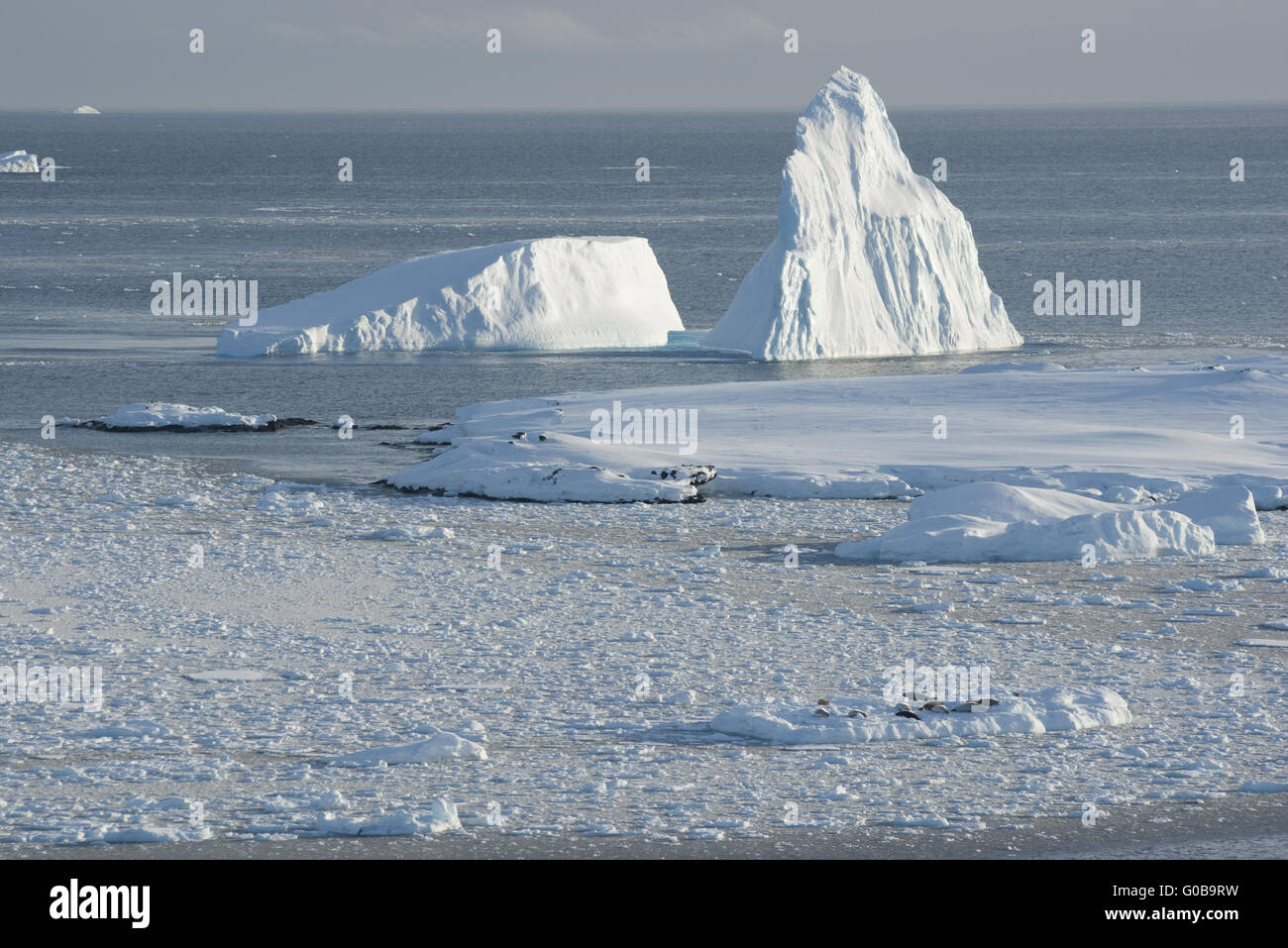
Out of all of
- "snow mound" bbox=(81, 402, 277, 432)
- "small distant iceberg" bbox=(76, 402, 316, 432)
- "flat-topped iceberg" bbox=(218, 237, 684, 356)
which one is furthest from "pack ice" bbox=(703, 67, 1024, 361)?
"snow mound" bbox=(81, 402, 277, 432)

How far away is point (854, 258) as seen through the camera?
35250mm

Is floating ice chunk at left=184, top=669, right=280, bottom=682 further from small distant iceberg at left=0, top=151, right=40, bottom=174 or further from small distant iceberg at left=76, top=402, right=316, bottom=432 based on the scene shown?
small distant iceberg at left=0, top=151, right=40, bottom=174

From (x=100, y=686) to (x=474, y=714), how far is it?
296cm

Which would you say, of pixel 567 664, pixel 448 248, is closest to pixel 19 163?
pixel 448 248

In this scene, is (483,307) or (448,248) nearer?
(483,307)

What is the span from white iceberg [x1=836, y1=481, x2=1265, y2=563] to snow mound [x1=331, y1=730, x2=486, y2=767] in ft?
25.0

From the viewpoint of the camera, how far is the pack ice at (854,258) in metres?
34.9

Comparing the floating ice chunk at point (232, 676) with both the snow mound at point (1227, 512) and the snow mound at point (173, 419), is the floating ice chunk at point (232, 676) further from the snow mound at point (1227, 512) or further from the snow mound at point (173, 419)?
the snow mound at point (173, 419)

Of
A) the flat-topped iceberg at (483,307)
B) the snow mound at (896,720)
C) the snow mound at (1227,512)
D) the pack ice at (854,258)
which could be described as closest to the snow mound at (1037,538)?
the snow mound at (1227,512)

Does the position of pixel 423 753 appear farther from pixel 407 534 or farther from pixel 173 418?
pixel 173 418

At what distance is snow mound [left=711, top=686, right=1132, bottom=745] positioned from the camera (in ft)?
38.1

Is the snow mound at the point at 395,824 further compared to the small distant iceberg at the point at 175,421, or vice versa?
the small distant iceberg at the point at 175,421

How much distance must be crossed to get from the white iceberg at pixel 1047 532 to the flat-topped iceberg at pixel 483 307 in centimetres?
1921

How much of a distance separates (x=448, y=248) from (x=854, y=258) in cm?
3257
